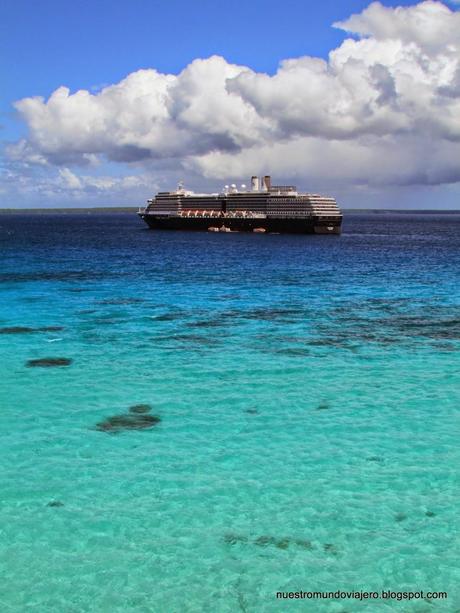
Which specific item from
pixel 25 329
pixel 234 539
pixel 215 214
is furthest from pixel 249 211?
pixel 234 539

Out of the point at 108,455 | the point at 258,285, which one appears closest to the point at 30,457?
the point at 108,455

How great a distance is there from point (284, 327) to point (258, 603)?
21.4 meters

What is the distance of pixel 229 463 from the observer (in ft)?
48.3

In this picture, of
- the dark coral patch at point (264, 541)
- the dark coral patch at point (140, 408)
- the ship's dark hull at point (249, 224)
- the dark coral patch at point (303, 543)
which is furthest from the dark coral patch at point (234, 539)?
the ship's dark hull at point (249, 224)

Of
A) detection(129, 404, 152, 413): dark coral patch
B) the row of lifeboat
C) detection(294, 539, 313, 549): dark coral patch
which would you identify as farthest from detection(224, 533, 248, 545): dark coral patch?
the row of lifeboat

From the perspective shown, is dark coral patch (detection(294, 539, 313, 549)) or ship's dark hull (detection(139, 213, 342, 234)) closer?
dark coral patch (detection(294, 539, 313, 549))

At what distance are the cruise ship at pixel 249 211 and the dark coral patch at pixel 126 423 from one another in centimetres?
12333

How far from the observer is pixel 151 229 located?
17550 centimetres

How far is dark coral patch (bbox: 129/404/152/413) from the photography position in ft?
60.4

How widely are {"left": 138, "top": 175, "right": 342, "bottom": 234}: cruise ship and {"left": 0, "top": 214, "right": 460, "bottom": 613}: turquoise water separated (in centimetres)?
10965

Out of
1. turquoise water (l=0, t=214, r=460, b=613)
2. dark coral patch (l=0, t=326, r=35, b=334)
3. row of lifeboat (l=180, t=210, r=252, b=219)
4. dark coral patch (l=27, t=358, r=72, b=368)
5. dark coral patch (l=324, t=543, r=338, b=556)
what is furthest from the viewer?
row of lifeboat (l=180, t=210, r=252, b=219)

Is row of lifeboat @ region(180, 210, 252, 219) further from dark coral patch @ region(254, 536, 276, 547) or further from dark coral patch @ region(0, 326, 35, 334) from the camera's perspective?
dark coral patch @ region(254, 536, 276, 547)

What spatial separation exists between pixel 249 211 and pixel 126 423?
14556 centimetres

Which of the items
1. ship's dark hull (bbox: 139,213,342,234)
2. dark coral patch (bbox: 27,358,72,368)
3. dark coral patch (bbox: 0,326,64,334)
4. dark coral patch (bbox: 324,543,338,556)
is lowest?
dark coral patch (bbox: 324,543,338,556)
